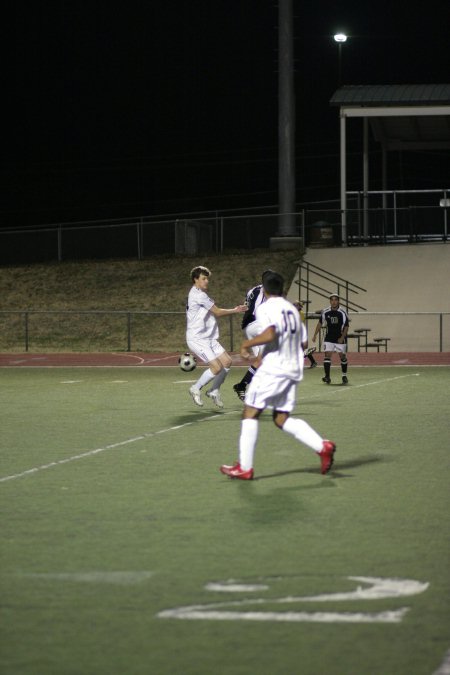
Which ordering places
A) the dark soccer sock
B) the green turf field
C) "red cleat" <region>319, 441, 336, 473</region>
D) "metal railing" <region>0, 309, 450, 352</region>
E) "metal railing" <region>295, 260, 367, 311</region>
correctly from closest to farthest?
the green turf field, "red cleat" <region>319, 441, 336, 473</region>, the dark soccer sock, "metal railing" <region>0, 309, 450, 352</region>, "metal railing" <region>295, 260, 367, 311</region>

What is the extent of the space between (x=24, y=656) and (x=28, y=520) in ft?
11.2

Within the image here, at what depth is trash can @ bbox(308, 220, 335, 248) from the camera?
140 feet

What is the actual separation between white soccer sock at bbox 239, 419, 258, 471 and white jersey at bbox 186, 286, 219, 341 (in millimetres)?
5624

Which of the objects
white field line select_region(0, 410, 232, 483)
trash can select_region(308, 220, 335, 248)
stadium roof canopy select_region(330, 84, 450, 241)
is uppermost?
stadium roof canopy select_region(330, 84, 450, 241)

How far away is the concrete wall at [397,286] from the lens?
34406 millimetres

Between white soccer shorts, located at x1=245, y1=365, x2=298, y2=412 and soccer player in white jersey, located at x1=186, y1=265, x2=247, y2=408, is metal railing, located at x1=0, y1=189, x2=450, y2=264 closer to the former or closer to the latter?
soccer player in white jersey, located at x1=186, y1=265, x2=247, y2=408

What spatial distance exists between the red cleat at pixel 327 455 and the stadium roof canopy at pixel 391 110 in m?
31.4

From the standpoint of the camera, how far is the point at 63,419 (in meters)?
16.6

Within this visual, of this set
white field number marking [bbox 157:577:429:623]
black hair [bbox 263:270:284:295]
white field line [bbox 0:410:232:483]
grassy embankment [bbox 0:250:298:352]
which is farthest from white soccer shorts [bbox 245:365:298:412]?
grassy embankment [bbox 0:250:298:352]

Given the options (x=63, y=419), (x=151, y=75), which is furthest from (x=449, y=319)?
(x=151, y=75)

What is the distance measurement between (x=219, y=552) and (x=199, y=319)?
8567mm

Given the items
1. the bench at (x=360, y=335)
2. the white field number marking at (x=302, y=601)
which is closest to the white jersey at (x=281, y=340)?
the white field number marking at (x=302, y=601)

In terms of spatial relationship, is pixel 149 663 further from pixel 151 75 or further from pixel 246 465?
pixel 151 75

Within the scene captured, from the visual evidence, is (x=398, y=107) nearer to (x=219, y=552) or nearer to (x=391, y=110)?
(x=391, y=110)
